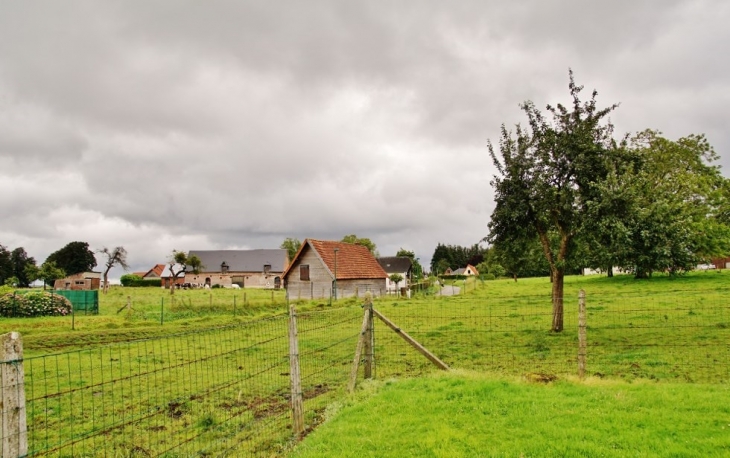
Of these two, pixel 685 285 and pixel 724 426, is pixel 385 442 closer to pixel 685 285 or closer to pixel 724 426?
pixel 724 426

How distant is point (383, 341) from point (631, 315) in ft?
38.6

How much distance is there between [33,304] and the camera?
2905 centimetres

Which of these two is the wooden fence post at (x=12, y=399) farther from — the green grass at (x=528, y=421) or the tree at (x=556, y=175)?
the tree at (x=556, y=175)

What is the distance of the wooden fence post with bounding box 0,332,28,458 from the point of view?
150 inches

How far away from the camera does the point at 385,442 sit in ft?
20.7

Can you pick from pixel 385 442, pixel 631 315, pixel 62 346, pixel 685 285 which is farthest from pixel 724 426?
pixel 685 285

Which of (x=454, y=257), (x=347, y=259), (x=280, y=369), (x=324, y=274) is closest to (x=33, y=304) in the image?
(x=324, y=274)

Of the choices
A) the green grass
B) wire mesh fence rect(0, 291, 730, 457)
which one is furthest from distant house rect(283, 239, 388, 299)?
the green grass

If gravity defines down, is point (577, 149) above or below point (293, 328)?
above

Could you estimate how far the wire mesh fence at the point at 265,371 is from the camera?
771cm

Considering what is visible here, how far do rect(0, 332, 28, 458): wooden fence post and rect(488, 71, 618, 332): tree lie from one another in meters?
16.7

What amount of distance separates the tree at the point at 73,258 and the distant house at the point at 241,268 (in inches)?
1011

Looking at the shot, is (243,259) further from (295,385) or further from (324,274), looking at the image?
(295,385)

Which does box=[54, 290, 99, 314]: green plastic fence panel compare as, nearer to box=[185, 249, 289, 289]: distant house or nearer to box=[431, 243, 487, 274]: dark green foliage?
box=[185, 249, 289, 289]: distant house
